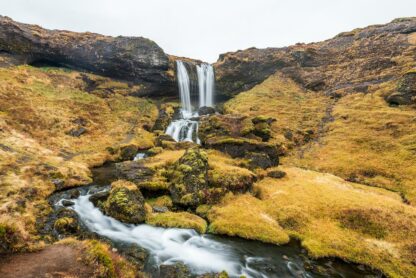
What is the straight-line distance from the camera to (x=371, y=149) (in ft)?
134

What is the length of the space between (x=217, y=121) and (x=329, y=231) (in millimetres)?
28860

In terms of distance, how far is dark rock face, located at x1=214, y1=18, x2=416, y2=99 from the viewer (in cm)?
7525

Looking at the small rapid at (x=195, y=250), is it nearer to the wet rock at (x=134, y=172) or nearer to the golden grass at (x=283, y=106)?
the wet rock at (x=134, y=172)

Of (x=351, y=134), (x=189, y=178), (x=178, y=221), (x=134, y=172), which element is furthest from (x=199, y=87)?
(x=178, y=221)

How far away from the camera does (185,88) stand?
8331 centimetres

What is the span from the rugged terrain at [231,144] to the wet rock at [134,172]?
18cm

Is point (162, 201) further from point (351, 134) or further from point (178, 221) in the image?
point (351, 134)

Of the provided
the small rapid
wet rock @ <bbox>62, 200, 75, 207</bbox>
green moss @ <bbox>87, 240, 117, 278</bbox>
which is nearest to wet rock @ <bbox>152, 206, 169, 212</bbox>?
the small rapid

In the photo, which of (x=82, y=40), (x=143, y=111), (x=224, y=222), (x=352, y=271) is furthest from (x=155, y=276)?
(x=82, y=40)

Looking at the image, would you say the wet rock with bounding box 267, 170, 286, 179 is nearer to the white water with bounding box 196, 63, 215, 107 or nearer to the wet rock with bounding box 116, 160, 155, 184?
the wet rock with bounding box 116, 160, 155, 184

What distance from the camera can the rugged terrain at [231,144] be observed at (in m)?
21.2

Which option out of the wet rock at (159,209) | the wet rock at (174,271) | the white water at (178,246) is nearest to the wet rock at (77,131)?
the white water at (178,246)

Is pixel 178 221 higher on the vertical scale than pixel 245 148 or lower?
lower

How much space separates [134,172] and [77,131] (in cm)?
2594
